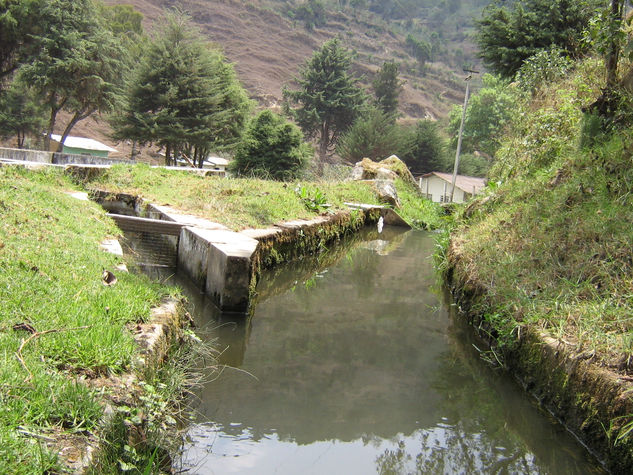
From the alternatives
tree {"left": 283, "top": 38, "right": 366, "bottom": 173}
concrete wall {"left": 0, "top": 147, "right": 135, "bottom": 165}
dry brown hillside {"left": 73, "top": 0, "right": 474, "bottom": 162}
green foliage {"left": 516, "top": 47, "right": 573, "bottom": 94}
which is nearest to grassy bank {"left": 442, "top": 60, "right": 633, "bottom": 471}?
green foliage {"left": 516, "top": 47, "right": 573, "bottom": 94}

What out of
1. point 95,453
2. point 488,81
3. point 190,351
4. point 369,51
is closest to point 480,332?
point 190,351

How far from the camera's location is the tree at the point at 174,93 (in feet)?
90.4

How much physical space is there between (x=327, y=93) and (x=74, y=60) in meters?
25.4

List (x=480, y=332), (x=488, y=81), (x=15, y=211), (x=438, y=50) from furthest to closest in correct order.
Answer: (x=438, y=50)
(x=488, y=81)
(x=480, y=332)
(x=15, y=211)

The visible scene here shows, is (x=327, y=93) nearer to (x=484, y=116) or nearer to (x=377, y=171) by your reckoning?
(x=484, y=116)

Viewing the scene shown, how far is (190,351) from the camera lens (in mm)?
4098

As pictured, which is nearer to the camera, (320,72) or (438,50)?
(320,72)

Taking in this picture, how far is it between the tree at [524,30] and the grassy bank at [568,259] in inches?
341

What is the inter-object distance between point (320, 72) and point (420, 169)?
12638 mm

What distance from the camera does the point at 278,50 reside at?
7806cm

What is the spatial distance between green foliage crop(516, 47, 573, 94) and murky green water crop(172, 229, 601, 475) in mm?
7315

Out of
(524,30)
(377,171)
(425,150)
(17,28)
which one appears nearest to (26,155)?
(377,171)

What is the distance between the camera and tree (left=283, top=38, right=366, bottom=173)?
4844cm

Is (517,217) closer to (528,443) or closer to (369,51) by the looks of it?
(528,443)
